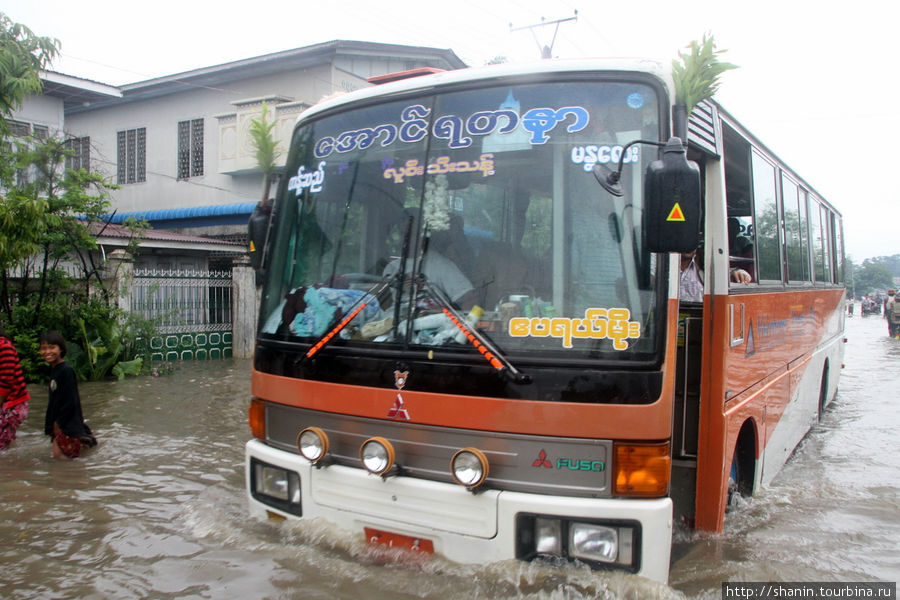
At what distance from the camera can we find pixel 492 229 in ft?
11.6

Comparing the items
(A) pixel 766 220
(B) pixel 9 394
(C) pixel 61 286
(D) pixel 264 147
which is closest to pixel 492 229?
(D) pixel 264 147

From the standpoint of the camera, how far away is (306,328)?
→ 395cm

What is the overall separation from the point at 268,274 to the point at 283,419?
85cm

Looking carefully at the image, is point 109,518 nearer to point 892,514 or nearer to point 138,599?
point 138,599

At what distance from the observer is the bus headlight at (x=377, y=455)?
3557 millimetres

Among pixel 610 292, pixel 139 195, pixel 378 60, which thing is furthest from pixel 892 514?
pixel 139 195

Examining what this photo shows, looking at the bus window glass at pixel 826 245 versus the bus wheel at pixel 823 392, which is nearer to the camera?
the bus window glass at pixel 826 245

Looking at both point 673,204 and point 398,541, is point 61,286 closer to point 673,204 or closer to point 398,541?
point 398,541

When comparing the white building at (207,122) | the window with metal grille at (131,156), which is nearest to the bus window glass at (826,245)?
the white building at (207,122)

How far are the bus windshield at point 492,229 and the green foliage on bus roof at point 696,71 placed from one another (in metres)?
0.20

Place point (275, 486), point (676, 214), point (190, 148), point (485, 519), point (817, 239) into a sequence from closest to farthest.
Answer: point (676, 214), point (485, 519), point (275, 486), point (817, 239), point (190, 148)

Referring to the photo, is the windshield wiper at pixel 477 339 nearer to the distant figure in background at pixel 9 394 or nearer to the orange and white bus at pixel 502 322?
the orange and white bus at pixel 502 322

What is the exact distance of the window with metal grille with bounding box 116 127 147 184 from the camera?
20.9 m

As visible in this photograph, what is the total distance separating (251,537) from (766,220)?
426 cm
